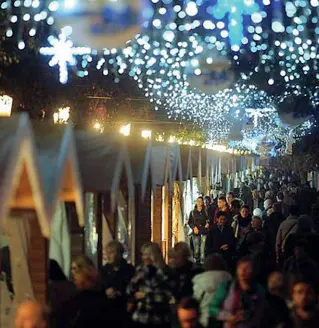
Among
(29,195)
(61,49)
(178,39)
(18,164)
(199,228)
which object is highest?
(178,39)

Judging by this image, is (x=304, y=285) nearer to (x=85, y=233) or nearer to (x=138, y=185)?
(x=85, y=233)

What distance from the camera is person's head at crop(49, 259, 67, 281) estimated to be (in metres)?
9.29

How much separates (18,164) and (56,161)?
93cm

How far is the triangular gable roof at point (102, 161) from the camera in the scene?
9.31m

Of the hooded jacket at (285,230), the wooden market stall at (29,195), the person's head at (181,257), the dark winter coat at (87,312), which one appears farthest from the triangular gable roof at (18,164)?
the hooded jacket at (285,230)

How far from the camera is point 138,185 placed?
1223cm

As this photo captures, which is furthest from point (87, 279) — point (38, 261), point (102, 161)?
point (102, 161)

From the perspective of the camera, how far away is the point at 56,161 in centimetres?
693

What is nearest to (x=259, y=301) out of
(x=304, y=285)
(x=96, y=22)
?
(x=304, y=285)

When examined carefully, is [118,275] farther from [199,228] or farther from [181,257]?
[199,228]

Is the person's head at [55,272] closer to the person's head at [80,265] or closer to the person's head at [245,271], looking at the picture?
the person's head at [80,265]

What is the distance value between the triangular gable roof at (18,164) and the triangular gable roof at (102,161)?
2242mm

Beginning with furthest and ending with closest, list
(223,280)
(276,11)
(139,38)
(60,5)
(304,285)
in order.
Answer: (139,38) < (276,11) < (60,5) < (223,280) < (304,285)

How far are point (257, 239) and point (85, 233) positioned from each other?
3314 mm
